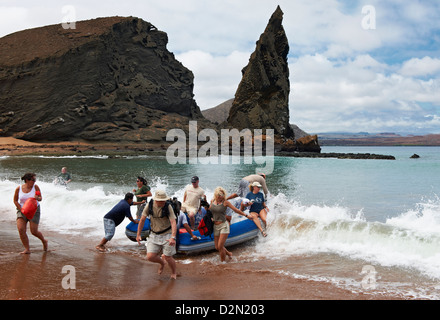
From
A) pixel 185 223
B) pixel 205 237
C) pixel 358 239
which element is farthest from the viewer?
pixel 358 239

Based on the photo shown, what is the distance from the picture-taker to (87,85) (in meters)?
83.0

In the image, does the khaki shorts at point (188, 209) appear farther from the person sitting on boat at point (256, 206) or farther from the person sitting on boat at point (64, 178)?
the person sitting on boat at point (64, 178)

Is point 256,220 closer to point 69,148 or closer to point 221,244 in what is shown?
point 221,244

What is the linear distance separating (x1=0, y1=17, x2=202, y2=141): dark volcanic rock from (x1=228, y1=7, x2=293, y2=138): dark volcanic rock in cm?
1886

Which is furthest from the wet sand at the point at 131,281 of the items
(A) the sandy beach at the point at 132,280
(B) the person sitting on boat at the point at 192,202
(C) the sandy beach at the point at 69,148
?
(C) the sandy beach at the point at 69,148

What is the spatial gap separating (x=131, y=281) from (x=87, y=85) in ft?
273

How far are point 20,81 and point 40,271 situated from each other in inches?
3368

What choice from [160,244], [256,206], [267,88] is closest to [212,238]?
[256,206]

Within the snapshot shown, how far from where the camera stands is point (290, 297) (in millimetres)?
6141

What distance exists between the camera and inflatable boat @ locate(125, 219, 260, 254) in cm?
867

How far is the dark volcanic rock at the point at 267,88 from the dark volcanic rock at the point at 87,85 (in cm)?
1886
